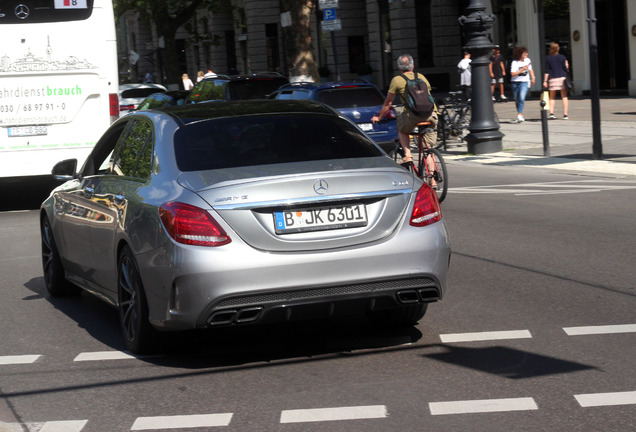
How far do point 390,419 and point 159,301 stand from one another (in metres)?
1.71

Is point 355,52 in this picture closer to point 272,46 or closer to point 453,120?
point 272,46

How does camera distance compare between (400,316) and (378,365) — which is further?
(400,316)

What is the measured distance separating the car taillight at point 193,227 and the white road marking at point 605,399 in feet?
6.56

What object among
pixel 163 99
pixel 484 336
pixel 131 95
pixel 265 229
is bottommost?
pixel 484 336

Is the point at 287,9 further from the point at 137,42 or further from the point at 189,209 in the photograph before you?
the point at 137,42

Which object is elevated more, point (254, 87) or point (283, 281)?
point (254, 87)

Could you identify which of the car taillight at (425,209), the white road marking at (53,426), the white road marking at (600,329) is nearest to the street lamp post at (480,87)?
the white road marking at (600,329)

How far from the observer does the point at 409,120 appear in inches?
564

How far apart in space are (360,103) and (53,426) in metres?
15.2

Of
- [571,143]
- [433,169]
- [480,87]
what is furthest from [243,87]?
[433,169]

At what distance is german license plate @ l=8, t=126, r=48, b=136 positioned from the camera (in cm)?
1617

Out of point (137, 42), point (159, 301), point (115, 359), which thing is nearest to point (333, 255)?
point (159, 301)

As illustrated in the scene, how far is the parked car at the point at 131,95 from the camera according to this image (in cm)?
3397

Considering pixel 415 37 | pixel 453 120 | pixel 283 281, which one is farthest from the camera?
pixel 415 37
